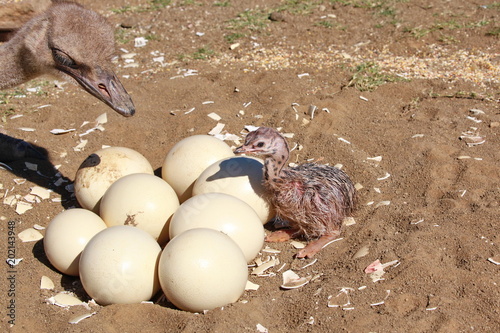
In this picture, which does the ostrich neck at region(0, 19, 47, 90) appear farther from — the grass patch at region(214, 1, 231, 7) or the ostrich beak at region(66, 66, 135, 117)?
the grass patch at region(214, 1, 231, 7)

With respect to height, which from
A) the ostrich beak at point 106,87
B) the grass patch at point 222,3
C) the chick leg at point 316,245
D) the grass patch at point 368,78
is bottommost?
the grass patch at point 222,3

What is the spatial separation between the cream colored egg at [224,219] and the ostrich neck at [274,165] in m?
0.34

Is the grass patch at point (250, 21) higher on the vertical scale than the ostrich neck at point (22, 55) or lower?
lower

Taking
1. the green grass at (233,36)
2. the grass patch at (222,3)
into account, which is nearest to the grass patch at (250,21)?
the green grass at (233,36)

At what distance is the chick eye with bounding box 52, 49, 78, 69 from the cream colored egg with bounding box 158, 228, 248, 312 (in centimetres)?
159

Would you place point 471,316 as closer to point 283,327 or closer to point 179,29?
point 283,327

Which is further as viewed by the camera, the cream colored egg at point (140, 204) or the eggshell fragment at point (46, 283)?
the cream colored egg at point (140, 204)

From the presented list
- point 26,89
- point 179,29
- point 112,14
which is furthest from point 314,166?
point 112,14

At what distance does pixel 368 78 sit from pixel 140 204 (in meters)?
3.48

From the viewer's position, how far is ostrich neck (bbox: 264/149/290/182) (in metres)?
4.34

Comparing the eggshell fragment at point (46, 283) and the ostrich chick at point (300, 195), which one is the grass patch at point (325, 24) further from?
the eggshell fragment at point (46, 283)

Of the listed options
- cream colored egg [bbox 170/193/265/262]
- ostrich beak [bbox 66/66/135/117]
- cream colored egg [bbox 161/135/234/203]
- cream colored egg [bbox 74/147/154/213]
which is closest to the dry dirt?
cream colored egg [bbox 170/193/265/262]

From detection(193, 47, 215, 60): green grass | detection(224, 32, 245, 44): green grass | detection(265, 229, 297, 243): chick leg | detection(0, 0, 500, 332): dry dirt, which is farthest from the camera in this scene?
detection(224, 32, 245, 44): green grass

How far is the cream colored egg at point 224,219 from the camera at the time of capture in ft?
13.0
